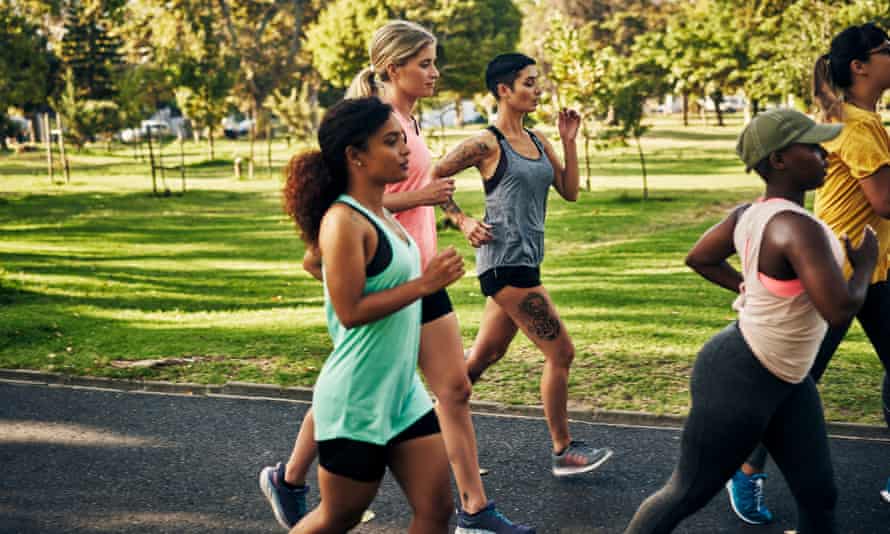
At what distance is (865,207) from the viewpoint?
4.64m

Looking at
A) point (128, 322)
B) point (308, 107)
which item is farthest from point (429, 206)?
point (308, 107)

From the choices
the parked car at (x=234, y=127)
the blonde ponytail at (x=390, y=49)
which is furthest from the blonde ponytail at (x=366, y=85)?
the parked car at (x=234, y=127)

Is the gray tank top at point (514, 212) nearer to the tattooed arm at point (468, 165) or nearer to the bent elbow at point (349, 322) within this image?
the tattooed arm at point (468, 165)

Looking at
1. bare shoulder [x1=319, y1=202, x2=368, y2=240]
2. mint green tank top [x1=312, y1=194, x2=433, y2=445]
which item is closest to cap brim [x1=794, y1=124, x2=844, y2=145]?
mint green tank top [x1=312, y1=194, x2=433, y2=445]

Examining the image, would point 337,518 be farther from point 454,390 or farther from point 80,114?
point 80,114

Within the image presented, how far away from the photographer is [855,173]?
14.8 ft

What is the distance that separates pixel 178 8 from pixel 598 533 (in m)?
62.2

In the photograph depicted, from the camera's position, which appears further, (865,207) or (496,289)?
(496,289)

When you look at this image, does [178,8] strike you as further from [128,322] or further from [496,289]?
Result: [496,289]

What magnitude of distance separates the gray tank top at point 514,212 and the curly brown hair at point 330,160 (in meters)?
1.68

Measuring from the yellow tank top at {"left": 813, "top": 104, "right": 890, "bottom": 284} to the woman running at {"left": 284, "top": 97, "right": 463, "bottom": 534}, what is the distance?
2.19 meters

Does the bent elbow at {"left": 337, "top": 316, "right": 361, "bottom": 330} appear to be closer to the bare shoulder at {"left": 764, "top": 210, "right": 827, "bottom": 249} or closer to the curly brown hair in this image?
the curly brown hair

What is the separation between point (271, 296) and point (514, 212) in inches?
337

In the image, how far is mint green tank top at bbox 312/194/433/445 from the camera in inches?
124
